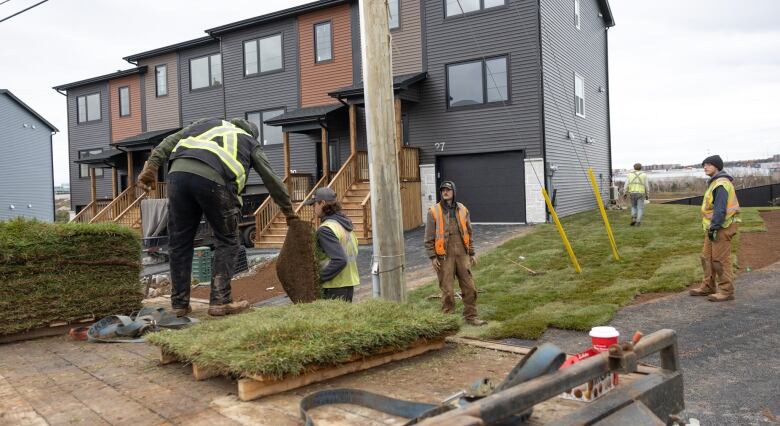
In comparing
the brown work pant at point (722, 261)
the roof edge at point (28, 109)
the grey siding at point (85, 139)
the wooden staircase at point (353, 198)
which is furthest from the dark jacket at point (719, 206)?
the roof edge at point (28, 109)

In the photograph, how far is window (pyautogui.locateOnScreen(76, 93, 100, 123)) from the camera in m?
32.4

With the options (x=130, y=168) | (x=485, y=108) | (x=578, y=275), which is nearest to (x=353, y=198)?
(x=485, y=108)

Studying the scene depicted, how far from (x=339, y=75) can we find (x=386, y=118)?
17.1m

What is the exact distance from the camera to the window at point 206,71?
2689 centimetres

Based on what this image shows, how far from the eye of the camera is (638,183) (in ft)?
56.1

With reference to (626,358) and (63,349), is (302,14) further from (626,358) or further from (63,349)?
(626,358)

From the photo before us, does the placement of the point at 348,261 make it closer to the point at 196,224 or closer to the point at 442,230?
the point at 196,224

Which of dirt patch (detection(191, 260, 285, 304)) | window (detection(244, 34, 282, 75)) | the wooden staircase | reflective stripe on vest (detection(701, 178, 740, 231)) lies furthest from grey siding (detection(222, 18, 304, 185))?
reflective stripe on vest (detection(701, 178, 740, 231))

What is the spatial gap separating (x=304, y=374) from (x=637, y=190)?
16133mm

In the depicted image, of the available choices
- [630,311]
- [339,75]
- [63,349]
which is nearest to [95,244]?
[63,349]

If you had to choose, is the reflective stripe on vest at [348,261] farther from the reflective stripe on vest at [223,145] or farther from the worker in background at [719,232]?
the worker in background at [719,232]

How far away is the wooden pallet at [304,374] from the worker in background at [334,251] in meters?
2.59

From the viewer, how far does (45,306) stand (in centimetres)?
461

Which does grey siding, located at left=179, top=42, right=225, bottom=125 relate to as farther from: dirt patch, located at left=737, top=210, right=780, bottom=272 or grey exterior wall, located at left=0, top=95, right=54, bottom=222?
dirt patch, located at left=737, top=210, right=780, bottom=272
